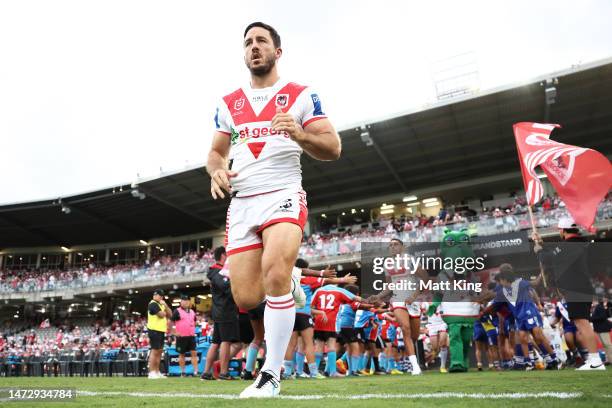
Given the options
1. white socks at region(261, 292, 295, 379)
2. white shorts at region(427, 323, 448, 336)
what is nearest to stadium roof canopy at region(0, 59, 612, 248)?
white shorts at region(427, 323, 448, 336)

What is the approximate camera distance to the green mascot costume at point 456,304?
25.3ft

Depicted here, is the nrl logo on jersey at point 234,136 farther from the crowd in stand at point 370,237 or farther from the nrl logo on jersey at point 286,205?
the crowd in stand at point 370,237

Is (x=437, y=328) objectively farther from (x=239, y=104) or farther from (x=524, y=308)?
(x=239, y=104)

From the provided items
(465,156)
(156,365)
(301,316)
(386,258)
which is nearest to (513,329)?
(386,258)

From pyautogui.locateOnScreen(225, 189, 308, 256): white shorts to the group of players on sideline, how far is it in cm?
312

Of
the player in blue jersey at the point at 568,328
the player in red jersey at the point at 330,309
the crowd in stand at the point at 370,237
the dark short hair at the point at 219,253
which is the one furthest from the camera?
the crowd in stand at the point at 370,237

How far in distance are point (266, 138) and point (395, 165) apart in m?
25.8

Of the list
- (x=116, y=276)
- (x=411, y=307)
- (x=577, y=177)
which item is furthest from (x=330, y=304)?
(x=116, y=276)

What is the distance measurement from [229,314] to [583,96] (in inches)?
855

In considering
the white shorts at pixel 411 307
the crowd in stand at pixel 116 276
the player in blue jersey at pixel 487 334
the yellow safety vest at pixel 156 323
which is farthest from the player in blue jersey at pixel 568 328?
the crowd in stand at pixel 116 276

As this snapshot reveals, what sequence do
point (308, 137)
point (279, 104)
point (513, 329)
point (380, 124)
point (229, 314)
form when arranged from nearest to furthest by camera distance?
point (308, 137) → point (279, 104) → point (229, 314) → point (513, 329) → point (380, 124)

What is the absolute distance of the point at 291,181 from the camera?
3.40m

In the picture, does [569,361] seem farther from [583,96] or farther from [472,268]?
[583,96]

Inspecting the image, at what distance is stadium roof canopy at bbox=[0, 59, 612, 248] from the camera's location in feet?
75.9
